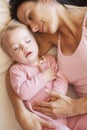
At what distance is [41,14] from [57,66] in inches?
9.3

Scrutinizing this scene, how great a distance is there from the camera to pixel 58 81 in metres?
1.34

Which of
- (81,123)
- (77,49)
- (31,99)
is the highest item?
(77,49)

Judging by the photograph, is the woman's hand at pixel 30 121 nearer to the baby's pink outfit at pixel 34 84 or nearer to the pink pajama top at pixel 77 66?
the baby's pink outfit at pixel 34 84

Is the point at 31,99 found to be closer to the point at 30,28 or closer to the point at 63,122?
the point at 63,122

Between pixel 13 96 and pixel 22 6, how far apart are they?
1.26ft

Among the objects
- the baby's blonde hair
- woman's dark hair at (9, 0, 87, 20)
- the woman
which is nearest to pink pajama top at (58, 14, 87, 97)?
the woman

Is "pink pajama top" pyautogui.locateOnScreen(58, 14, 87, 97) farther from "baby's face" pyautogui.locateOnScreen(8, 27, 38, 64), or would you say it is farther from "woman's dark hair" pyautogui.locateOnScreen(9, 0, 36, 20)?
"woman's dark hair" pyautogui.locateOnScreen(9, 0, 36, 20)

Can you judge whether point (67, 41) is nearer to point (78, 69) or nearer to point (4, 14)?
point (78, 69)

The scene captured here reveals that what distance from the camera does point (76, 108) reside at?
1.31m

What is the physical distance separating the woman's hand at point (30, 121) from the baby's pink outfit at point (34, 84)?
2 cm

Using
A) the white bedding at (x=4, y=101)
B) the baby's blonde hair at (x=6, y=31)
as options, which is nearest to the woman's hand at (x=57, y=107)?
the white bedding at (x=4, y=101)

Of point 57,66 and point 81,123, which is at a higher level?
point 57,66

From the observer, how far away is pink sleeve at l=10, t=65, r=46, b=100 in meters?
1.27

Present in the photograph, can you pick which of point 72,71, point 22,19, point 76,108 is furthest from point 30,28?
point 76,108
